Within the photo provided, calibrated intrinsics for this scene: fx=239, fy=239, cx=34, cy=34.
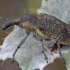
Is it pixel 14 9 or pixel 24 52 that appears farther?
pixel 14 9

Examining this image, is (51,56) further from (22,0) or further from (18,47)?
(22,0)

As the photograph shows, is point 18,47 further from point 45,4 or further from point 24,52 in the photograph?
point 45,4

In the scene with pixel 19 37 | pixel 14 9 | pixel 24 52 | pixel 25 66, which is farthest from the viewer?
pixel 14 9

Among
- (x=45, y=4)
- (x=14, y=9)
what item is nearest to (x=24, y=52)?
(x=45, y=4)

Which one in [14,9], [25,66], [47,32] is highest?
[47,32]

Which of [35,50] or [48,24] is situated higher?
[48,24]

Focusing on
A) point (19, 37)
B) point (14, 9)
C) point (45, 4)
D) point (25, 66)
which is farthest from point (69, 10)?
point (14, 9)

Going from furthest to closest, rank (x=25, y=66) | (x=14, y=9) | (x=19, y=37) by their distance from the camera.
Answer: (x=14, y=9)
(x=19, y=37)
(x=25, y=66)
